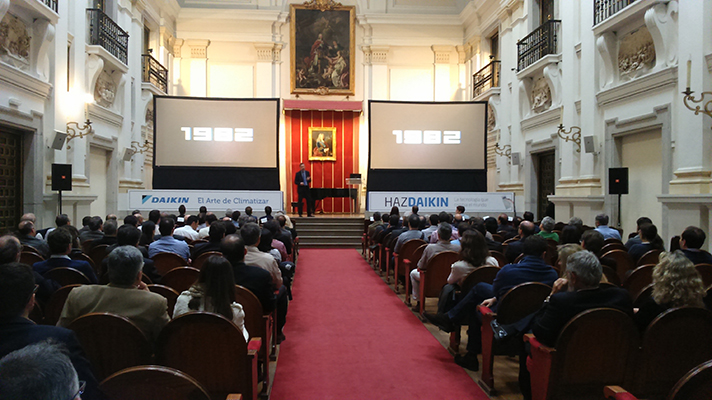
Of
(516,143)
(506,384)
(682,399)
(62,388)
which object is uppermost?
(516,143)

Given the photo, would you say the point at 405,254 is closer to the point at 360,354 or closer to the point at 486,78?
the point at 360,354

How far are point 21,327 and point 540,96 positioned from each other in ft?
38.2

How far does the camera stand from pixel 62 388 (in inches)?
33.2

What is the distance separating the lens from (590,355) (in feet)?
7.08

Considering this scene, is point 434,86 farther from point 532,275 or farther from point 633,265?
point 532,275

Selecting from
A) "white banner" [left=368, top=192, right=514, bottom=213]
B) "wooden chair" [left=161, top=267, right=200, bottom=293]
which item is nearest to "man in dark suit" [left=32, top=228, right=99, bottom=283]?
"wooden chair" [left=161, top=267, right=200, bottom=293]

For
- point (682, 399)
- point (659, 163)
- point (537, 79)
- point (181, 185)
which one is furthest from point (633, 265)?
point (181, 185)

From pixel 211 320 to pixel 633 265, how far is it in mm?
3904

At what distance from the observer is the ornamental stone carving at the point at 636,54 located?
25.9 ft

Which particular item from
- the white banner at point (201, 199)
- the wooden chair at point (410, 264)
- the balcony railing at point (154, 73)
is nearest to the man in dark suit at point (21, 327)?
the wooden chair at point (410, 264)

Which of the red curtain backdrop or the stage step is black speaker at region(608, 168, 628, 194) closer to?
the stage step

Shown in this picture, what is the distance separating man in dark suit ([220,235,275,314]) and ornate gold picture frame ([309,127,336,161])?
13.7 metres

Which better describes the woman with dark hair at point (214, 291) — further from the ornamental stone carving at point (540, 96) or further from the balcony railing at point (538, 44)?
the ornamental stone carving at point (540, 96)

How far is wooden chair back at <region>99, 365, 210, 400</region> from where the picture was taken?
4.42 feet
